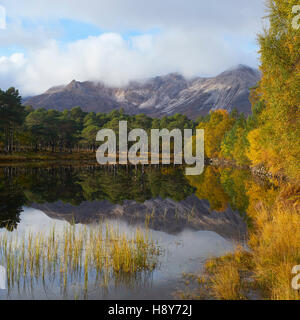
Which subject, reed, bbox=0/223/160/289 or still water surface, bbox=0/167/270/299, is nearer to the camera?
still water surface, bbox=0/167/270/299

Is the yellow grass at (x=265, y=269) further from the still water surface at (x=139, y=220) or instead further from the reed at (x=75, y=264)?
the reed at (x=75, y=264)

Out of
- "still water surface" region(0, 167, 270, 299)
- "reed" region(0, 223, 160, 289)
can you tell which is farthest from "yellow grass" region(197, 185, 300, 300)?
"reed" region(0, 223, 160, 289)

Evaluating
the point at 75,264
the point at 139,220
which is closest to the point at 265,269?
the point at 75,264

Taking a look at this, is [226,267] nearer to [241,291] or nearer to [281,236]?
[241,291]

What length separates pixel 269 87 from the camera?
2011 cm

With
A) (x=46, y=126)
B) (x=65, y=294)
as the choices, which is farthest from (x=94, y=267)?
(x=46, y=126)

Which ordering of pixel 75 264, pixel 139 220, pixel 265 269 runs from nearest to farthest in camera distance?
pixel 265 269
pixel 75 264
pixel 139 220

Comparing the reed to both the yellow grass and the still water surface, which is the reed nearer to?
the still water surface

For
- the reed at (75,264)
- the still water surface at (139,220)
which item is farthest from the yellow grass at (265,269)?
the reed at (75,264)

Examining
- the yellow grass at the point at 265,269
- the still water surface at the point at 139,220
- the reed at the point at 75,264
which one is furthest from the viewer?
the reed at the point at 75,264

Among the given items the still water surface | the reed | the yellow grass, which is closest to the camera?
the yellow grass

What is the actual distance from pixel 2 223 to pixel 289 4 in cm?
2180

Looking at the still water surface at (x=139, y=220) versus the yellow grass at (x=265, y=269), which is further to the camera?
the still water surface at (x=139, y=220)

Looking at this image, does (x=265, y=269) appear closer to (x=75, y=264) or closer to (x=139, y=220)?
(x=75, y=264)
